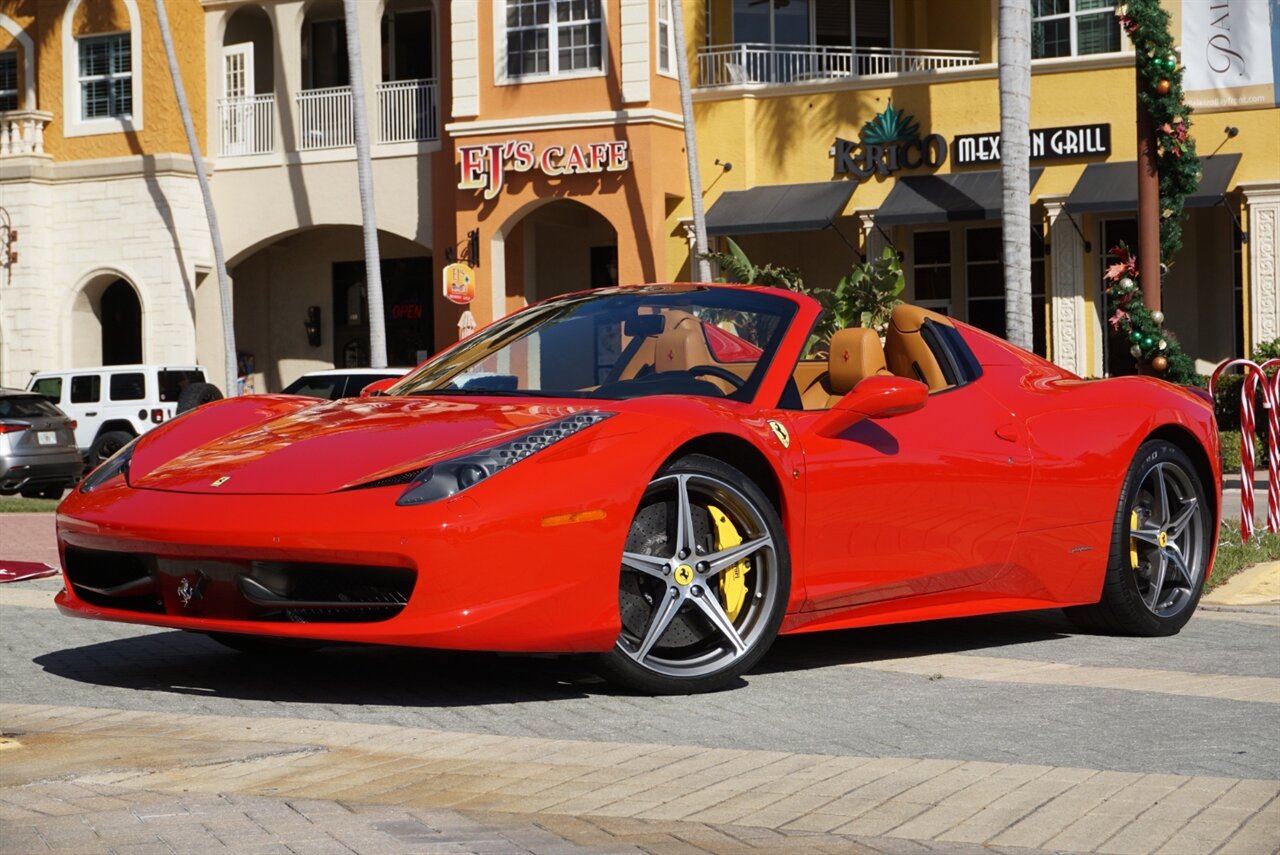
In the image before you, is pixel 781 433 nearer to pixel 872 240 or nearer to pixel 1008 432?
pixel 1008 432

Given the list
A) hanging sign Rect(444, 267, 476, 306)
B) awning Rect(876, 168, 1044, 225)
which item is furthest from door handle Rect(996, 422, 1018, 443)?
hanging sign Rect(444, 267, 476, 306)

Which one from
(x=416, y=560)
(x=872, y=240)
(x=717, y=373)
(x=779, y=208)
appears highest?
(x=779, y=208)

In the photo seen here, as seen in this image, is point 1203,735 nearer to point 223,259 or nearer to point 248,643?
point 248,643

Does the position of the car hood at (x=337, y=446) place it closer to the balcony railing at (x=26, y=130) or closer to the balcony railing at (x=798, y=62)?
the balcony railing at (x=798, y=62)

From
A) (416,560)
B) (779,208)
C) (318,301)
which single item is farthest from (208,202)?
(416,560)

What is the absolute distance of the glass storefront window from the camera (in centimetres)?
3075

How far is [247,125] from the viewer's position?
3644cm

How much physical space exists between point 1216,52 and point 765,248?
27.0 ft

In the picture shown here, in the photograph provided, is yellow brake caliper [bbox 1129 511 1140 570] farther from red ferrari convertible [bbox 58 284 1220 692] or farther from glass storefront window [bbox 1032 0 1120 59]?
glass storefront window [bbox 1032 0 1120 59]

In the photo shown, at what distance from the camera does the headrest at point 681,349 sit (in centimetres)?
706

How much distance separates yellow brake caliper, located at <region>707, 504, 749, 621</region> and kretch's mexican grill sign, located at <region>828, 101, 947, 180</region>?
24916 mm

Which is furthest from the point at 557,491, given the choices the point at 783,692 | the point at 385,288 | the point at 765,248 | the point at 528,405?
the point at 385,288

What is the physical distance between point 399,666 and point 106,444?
71.4 ft

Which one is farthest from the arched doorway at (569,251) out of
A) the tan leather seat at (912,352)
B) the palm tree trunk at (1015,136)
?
the tan leather seat at (912,352)
